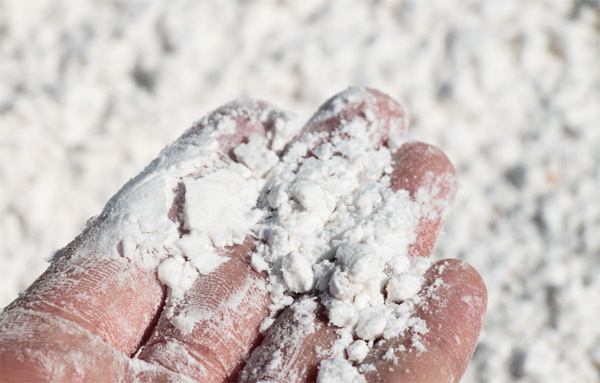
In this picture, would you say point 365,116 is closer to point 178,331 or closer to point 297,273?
point 297,273

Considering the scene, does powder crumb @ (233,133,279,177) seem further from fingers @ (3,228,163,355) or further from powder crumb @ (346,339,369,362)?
powder crumb @ (346,339,369,362)

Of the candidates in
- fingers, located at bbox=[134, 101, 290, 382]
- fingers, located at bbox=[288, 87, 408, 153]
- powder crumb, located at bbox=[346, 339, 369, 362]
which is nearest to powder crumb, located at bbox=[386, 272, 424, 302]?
powder crumb, located at bbox=[346, 339, 369, 362]

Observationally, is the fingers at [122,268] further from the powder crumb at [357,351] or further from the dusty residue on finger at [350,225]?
the powder crumb at [357,351]

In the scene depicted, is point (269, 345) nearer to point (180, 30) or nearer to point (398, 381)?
point (398, 381)

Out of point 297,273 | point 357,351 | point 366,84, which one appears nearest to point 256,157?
point 297,273

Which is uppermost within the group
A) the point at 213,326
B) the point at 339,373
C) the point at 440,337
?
the point at 213,326

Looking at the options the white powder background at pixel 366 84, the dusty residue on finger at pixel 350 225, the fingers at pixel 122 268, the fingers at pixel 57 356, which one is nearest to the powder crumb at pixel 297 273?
the dusty residue on finger at pixel 350 225

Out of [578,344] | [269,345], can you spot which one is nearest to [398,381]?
[269,345]
